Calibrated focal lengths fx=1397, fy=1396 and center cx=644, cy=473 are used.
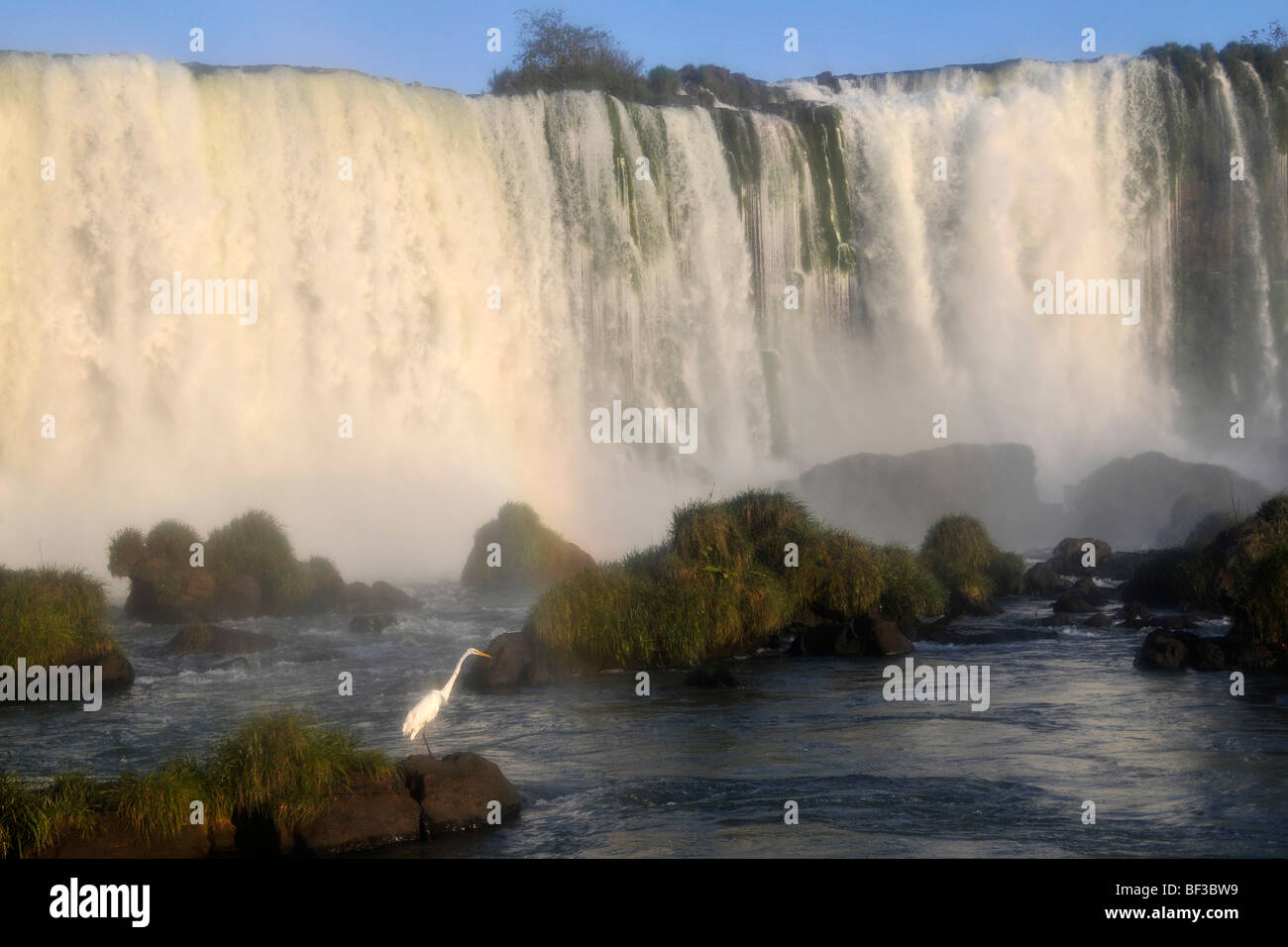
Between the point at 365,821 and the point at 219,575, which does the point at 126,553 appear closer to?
the point at 219,575

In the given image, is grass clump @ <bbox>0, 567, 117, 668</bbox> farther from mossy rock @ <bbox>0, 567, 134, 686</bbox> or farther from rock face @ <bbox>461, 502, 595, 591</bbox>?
rock face @ <bbox>461, 502, 595, 591</bbox>

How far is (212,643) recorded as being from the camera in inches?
751

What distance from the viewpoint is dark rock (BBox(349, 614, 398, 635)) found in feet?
69.6

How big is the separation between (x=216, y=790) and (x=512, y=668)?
662 cm

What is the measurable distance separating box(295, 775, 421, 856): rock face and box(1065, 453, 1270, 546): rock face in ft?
79.9

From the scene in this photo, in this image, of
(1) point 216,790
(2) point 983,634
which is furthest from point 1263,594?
(1) point 216,790

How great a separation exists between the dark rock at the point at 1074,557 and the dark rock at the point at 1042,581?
73.2 inches

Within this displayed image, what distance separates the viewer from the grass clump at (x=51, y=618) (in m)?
16.9

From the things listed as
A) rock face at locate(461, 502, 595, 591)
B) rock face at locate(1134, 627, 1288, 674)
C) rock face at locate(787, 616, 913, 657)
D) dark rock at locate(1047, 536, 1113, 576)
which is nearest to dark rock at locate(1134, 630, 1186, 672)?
rock face at locate(1134, 627, 1288, 674)

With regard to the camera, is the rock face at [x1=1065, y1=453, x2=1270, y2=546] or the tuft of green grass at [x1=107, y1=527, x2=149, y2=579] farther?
the rock face at [x1=1065, y1=453, x2=1270, y2=546]

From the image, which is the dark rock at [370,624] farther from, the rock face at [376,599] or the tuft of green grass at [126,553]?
the tuft of green grass at [126,553]

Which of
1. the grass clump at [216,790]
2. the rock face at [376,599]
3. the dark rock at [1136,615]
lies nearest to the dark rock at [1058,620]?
the dark rock at [1136,615]
